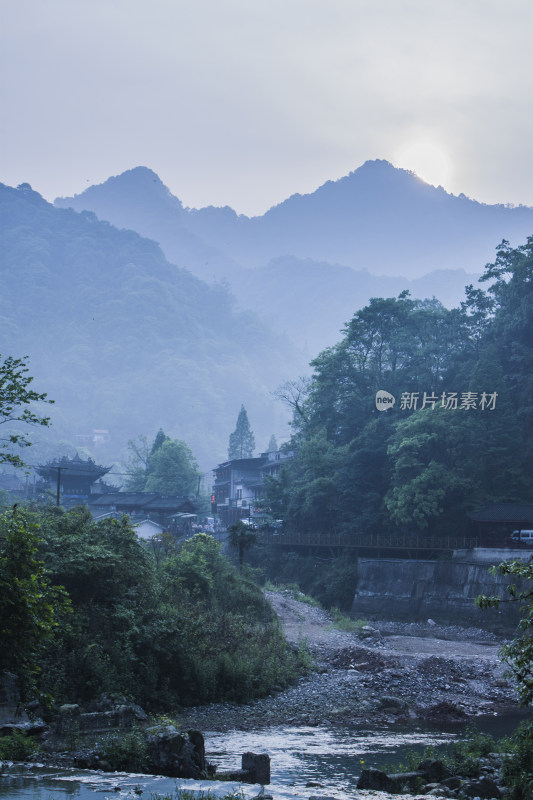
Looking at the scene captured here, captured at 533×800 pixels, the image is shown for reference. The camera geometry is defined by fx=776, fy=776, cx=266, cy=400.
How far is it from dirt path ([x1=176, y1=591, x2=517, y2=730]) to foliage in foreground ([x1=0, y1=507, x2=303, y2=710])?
0.89m

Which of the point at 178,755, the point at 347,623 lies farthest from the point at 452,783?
the point at 347,623

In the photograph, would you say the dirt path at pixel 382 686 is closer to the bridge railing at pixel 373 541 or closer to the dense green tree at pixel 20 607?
the bridge railing at pixel 373 541

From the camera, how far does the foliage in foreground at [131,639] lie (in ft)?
69.1

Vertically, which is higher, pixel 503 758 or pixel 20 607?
pixel 20 607

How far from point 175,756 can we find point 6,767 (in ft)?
10.2

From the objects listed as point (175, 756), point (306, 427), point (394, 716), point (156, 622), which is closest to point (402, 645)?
point (394, 716)

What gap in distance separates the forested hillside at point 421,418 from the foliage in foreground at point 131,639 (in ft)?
65.7

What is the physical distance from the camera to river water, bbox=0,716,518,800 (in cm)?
1284

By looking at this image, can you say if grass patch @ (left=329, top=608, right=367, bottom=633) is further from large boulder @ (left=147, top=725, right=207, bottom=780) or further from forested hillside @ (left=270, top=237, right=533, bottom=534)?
large boulder @ (left=147, top=725, right=207, bottom=780)

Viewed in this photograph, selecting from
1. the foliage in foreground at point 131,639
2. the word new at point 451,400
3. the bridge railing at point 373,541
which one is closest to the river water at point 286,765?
the foliage in foreground at point 131,639

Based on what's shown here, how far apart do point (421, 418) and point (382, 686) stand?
2343 cm

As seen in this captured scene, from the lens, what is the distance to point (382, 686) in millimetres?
25734

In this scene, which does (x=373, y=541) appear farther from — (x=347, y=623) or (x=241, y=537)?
(x=347, y=623)

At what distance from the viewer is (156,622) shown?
24.0m
